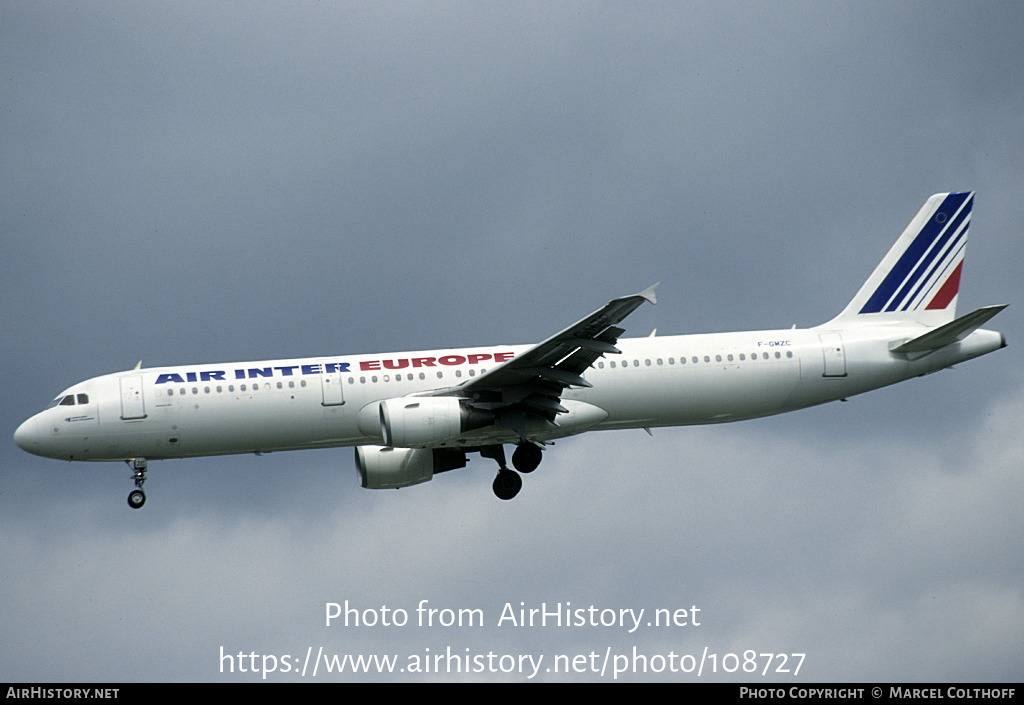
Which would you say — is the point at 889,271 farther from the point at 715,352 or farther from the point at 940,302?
the point at 715,352

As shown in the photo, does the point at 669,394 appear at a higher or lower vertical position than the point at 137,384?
lower

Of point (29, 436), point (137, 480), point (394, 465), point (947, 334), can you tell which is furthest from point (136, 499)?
point (947, 334)

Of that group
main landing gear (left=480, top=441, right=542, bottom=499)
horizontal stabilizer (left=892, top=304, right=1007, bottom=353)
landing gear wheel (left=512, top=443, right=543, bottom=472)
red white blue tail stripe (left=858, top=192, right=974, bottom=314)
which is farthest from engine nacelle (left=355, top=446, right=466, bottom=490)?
red white blue tail stripe (left=858, top=192, right=974, bottom=314)

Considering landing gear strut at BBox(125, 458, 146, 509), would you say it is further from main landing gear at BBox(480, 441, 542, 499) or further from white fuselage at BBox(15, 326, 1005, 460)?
main landing gear at BBox(480, 441, 542, 499)

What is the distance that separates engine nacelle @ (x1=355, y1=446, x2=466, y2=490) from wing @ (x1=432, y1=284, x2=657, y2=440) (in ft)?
12.4

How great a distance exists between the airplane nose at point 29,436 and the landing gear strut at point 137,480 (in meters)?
2.47

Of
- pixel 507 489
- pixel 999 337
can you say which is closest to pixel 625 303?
pixel 507 489

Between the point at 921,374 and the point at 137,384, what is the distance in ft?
73.6

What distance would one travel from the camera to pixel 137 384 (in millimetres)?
31938

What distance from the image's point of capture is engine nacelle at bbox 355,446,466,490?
34719 mm

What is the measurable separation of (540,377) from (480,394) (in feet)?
5.52

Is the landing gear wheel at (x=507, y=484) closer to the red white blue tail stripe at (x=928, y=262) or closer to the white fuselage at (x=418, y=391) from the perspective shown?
the white fuselage at (x=418, y=391)

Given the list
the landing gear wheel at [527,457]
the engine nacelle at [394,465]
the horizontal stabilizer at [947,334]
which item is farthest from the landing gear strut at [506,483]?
the horizontal stabilizer at [947,334]

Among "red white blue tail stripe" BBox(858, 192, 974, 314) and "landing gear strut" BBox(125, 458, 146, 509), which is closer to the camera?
"landing gear strut" BBox(125, 458, 146, 509)
